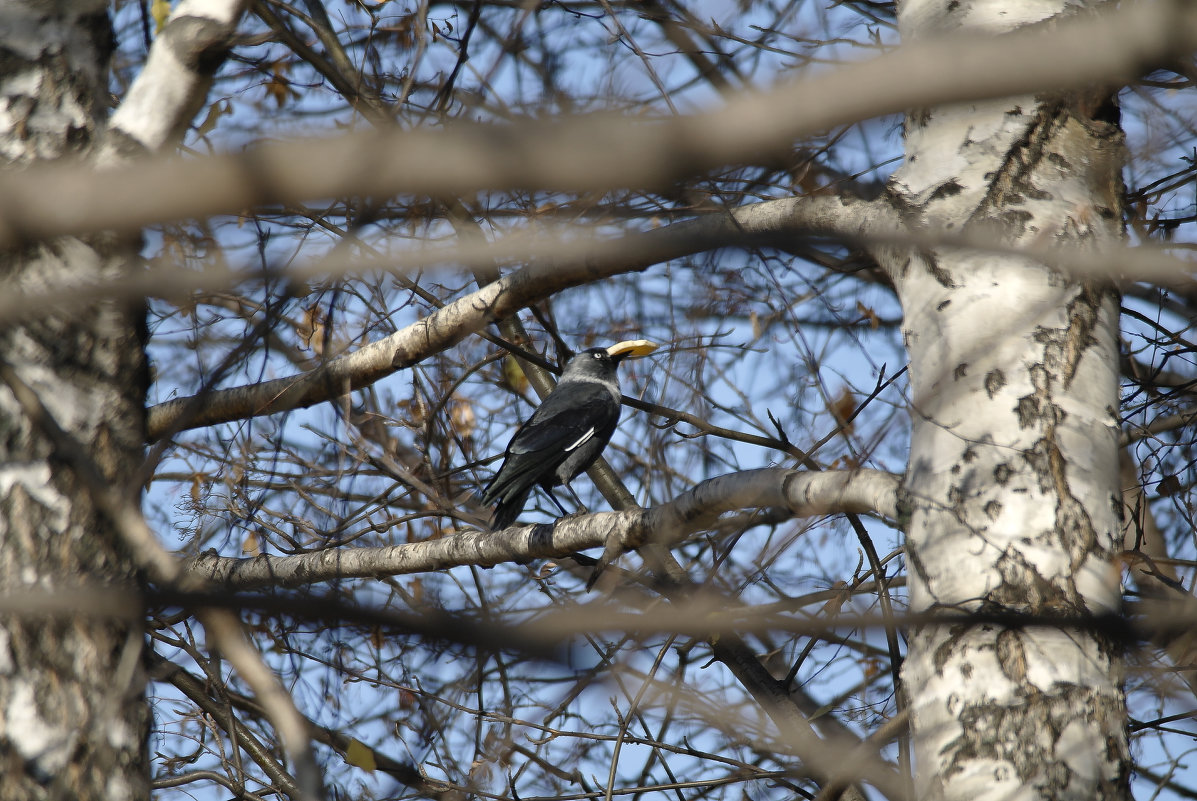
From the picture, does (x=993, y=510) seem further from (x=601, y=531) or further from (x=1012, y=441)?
(x=601, y=531)

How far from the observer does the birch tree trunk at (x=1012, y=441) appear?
7.06 feet

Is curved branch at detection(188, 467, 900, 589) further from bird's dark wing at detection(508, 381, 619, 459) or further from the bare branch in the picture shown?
the bare branch

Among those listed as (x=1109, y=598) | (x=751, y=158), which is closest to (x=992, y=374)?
(x=1109, y=598)

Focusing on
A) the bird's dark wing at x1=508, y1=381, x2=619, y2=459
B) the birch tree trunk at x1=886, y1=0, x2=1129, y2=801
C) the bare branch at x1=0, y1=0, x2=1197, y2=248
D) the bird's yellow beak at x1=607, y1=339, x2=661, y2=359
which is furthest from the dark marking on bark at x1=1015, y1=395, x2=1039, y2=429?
the bird's yellow beak at x1=607, y1=339, x2=661, y2=359

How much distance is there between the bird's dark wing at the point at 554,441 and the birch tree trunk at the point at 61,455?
2.83 meters

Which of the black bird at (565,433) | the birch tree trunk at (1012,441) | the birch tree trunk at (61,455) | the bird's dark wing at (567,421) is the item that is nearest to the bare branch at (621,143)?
the birch tree trunk at (61,455)

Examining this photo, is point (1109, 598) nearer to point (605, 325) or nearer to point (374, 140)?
point (374, 140)

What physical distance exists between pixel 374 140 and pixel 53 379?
4.21 ft

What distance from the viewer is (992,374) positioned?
8.04ft

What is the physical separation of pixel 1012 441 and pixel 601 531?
4.84 feet

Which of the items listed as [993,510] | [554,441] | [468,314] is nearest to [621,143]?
[993,510]

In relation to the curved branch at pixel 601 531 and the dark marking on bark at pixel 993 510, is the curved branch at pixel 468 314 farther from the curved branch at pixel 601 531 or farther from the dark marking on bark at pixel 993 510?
the dark marking on bark at pixel 993 510

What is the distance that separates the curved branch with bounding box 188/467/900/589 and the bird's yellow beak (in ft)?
7.16

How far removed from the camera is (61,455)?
1927 millimetres
